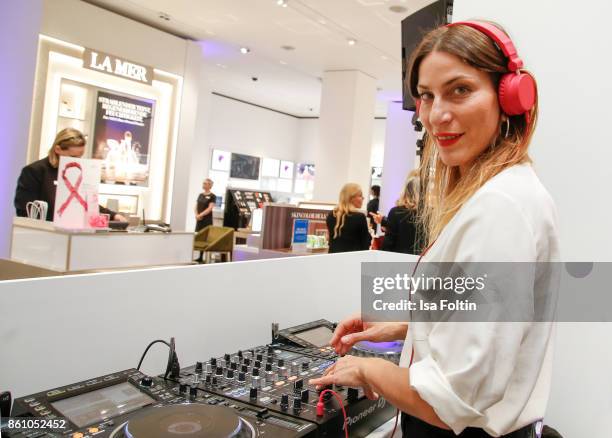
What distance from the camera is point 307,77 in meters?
9.97

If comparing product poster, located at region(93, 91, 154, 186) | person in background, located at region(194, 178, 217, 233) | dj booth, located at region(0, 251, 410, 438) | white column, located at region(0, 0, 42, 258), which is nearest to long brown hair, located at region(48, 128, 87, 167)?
white column, located at region(0, 0, 42, 258)

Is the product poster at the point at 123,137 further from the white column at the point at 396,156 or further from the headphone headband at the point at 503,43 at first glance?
the headphone headband at the point at 503,43

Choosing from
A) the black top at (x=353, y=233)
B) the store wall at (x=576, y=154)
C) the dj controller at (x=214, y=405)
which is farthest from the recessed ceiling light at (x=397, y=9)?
the dj controller at (x=214, y=405)

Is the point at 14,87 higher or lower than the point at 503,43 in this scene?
higher

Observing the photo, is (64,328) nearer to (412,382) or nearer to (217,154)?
(412,382)

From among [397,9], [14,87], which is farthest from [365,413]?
[397,9]

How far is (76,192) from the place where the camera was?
3104 mm

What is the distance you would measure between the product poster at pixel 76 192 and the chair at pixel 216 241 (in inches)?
171

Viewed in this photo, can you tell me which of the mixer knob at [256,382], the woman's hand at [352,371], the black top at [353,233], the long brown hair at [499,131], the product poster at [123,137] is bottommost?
the mixer knob at [256,382]

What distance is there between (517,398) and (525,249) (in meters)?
0.24

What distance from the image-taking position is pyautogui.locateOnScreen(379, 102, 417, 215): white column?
10.8 metres

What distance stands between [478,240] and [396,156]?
10.4m

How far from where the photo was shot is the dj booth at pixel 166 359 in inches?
35.2

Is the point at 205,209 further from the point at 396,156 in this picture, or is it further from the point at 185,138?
the point at 396,156
